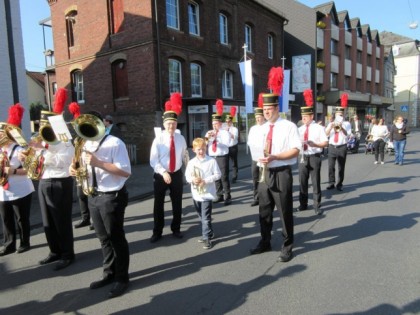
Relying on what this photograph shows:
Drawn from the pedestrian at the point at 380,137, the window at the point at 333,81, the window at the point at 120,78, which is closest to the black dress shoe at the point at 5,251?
the pedestrian at the point at 380,137

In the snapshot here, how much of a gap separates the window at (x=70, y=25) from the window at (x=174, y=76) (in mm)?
7015

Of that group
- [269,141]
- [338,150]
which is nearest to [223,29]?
[338,150]

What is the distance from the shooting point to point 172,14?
53.9 feet

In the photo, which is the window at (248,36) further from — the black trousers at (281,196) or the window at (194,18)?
the black trousers at (281,196)

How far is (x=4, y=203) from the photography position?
4.72 metres

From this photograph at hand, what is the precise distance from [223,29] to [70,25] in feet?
30.0

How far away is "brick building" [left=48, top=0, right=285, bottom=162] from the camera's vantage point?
1576 cm

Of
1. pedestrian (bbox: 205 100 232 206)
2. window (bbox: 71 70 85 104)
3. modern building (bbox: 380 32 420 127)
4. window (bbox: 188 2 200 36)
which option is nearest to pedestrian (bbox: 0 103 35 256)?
pedestrian (bbox: 205 100 232 206)

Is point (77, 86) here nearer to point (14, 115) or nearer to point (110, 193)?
point (14, 115)

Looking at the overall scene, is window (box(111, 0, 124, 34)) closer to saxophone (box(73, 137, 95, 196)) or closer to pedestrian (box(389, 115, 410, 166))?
pedestrian (box(389, 115, 410, 166))

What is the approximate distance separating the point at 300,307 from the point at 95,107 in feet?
57.9

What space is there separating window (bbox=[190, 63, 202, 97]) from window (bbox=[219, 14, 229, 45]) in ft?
9.33

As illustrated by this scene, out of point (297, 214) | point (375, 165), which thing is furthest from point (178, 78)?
point (297, 214)

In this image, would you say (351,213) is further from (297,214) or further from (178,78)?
(178,78)
